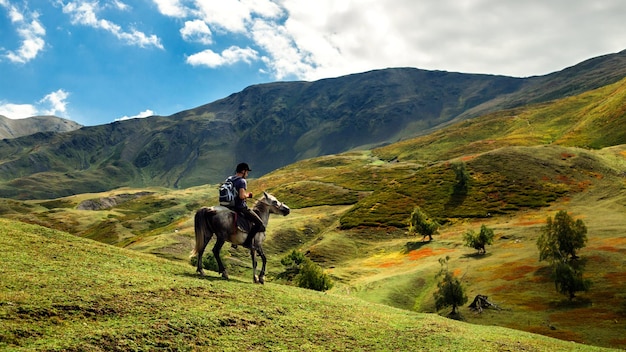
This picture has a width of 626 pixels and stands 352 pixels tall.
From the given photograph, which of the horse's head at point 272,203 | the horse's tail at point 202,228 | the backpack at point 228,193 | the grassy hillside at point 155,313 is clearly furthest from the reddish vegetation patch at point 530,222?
the horse's tail at point 202,228

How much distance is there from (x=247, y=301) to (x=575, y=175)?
149m

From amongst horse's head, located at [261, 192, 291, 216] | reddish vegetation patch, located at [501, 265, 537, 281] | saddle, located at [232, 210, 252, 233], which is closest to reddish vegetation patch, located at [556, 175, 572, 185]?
reddish vegetation patch, located at [501, 265, 537, 281]

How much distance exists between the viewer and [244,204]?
2122 centimetres

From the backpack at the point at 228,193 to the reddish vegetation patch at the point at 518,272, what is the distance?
2066 inches

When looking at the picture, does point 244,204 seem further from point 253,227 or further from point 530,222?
point 530,222

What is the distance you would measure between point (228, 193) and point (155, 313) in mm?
8533

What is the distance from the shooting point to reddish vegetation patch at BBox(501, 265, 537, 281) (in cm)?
5798

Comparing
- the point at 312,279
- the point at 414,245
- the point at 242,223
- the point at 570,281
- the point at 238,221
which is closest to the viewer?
the point at 238,221

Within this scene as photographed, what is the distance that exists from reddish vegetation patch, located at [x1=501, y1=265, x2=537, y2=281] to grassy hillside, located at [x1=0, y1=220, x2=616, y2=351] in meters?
40.0

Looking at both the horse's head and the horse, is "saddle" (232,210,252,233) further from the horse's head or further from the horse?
the horse's head

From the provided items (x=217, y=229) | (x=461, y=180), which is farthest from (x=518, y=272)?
(x=461, y=180)

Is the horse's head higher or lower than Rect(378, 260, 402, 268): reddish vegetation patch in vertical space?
higher

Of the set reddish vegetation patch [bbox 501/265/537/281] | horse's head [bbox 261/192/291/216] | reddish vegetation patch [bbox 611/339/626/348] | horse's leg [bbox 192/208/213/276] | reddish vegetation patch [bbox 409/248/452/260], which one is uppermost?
horse's head [bbox 261/192/291/216]

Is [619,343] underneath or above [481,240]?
underneath
